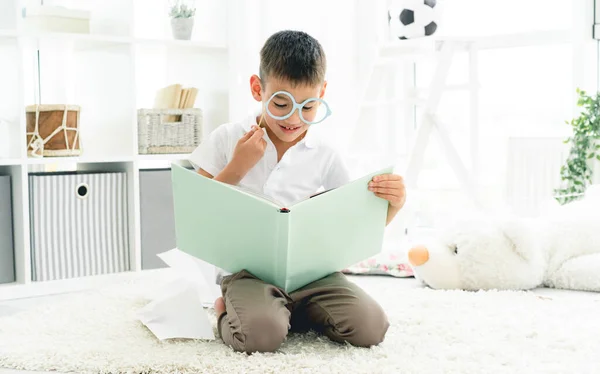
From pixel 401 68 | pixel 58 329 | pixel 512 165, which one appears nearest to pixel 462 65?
pixel 401 68

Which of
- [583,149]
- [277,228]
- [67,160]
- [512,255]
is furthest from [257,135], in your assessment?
[583,149]

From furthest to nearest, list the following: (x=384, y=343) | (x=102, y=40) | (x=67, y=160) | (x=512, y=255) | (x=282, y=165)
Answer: (x=102, y=40) → (x=67, y=160) → (x=512, y=255) → (x=282, y=165) → (x=384, y=343)

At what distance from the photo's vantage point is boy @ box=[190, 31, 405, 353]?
1.43 m

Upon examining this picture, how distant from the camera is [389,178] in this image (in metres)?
1.49

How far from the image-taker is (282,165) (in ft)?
5.38

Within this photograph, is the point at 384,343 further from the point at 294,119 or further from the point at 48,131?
the point at 48,131

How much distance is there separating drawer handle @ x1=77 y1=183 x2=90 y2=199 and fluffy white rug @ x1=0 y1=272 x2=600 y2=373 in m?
0.66

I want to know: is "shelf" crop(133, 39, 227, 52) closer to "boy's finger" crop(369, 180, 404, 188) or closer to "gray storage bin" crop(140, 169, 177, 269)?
"gray storage bin" crop(140, 169, 177, 269)

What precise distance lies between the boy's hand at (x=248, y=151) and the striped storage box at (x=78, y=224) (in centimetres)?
107

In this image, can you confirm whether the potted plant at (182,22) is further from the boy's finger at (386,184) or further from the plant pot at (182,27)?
the boy's finger at (386,184)

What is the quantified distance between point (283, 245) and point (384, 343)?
0.30m

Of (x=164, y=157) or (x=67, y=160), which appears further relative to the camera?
(x=164, y=157)

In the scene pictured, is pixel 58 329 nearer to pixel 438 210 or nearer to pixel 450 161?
pixel 450 161

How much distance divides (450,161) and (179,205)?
1.49m
